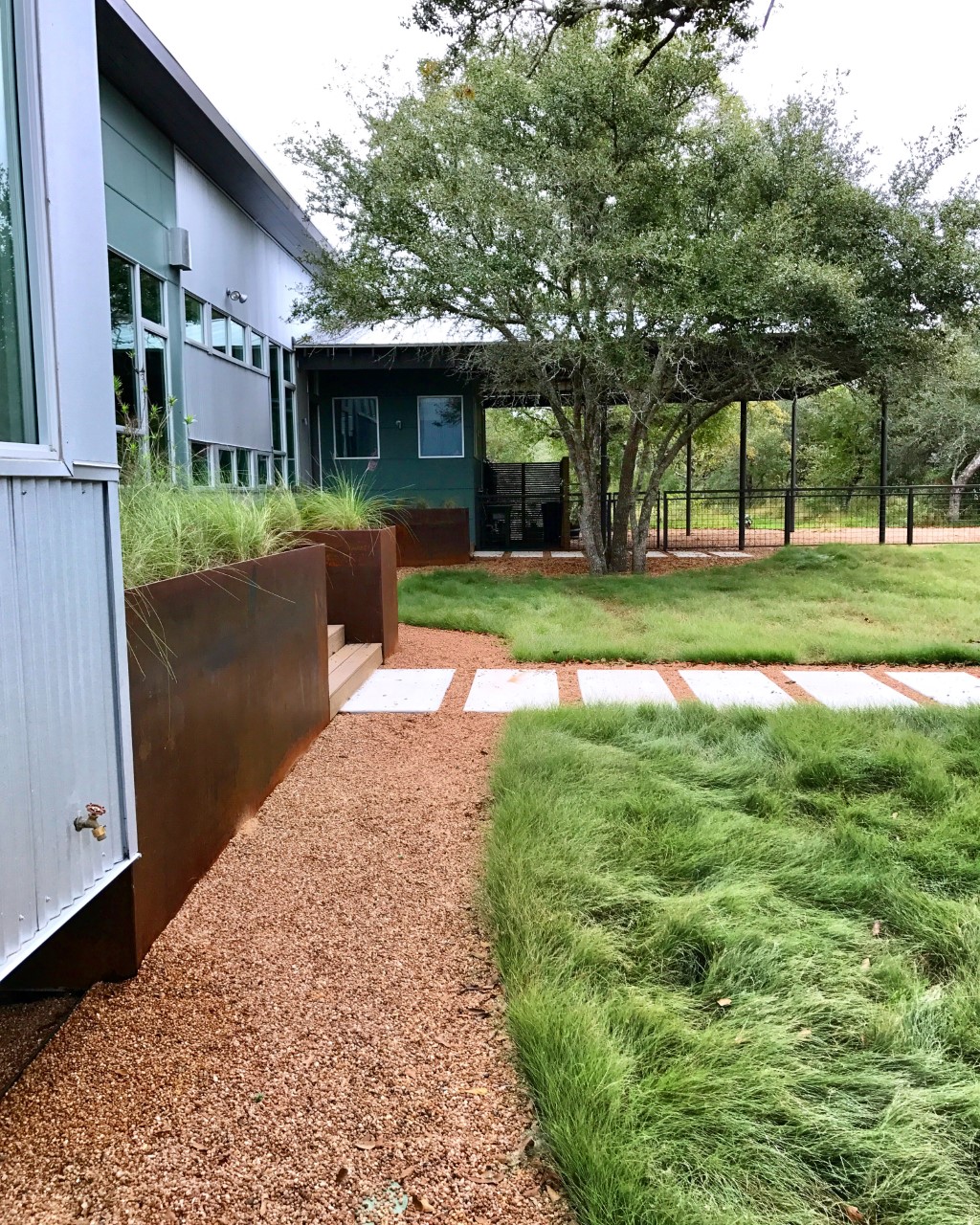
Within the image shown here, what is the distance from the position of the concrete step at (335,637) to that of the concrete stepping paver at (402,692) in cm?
30

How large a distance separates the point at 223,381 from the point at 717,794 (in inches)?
396

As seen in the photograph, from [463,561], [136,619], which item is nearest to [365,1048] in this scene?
[136,619]

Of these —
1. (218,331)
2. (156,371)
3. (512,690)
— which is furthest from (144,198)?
(512,690)

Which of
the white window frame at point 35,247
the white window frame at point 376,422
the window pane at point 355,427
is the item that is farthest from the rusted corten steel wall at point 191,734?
the window pane at point 355,427

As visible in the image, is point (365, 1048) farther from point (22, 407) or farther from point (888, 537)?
point (888, 537)

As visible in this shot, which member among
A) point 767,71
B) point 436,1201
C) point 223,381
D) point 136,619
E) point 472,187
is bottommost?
point 436,1201

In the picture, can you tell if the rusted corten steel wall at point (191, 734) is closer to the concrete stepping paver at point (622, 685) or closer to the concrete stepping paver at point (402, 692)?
the concrete stepping paver at point (402, 692)

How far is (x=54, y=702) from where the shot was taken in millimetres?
1703

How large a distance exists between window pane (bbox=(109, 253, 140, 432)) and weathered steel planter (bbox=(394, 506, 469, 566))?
A: 5467 millimetres

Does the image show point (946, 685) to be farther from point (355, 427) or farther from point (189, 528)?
point (355, 427)

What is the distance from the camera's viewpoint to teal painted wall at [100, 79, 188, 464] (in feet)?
27.6

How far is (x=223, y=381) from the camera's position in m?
11.5

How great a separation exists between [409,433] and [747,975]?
1420 centimetres

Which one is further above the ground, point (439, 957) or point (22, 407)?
point (22, 407)
